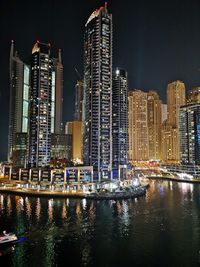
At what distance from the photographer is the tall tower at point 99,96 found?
104312 mm

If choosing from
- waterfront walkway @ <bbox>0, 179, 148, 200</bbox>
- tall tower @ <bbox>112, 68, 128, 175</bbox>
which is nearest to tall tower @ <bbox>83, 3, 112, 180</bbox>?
waterfront walkway @ <bbox>0, 179, 148, 200</bbox>

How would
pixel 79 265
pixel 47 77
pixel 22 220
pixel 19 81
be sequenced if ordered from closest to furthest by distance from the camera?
1. pixel 79 265
2. pixel 22 220
3. pixel 47 77
4. pixel 19 81

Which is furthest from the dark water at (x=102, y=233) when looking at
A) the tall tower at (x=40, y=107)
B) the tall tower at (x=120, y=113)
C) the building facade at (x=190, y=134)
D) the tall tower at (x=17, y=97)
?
the tall tower at (x=17, y=97)

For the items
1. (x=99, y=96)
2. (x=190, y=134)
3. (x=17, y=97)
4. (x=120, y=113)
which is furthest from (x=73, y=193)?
(x=17, y=97)

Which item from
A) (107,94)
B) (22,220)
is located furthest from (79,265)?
(107,94)

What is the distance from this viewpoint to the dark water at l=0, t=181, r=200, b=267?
118ft

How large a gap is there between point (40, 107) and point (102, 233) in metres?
78.7

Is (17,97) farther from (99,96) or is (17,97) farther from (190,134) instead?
(190,134)

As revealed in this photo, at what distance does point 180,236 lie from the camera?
146 ft

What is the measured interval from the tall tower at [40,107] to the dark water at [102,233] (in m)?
40.5

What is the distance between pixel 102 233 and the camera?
4619cm

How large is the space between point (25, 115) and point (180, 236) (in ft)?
533

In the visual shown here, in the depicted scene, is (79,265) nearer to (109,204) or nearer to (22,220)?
(22,220)

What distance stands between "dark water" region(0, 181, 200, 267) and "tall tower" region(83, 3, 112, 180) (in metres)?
33.1
